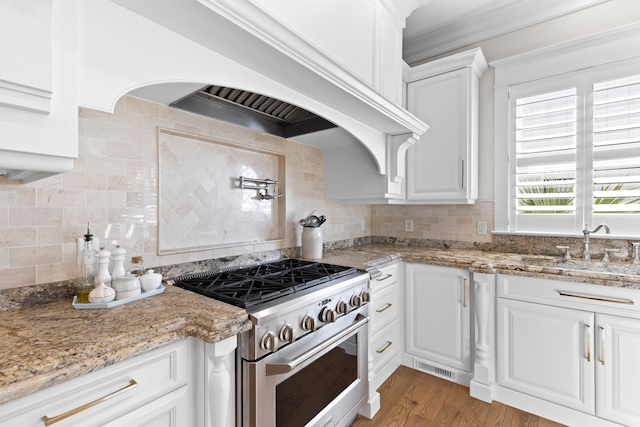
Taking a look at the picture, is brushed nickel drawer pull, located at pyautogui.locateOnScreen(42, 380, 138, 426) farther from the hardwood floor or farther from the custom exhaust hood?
the hardwood floor

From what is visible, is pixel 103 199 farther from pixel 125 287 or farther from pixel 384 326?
pixel 384 326

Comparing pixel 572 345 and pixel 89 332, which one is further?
pixel 572 345

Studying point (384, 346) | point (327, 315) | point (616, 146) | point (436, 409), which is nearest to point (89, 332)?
point (327, 315)

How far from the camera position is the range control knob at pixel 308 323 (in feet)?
4.42

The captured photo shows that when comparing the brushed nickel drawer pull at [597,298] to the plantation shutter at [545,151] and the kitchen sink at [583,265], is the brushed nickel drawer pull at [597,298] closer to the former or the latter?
the kitchen sink at [583,265]

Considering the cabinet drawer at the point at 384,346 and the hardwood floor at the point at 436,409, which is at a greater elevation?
the cabinet drawer at the point at 384,346

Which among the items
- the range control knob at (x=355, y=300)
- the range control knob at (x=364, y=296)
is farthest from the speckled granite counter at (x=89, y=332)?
the range control knob at (x=364, y=296)

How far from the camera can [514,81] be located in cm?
245

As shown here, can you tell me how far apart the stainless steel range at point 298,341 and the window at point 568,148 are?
1602 millimetres

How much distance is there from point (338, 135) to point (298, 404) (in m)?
1.63

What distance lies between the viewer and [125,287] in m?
1.15

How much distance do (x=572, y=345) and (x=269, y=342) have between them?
181 cm

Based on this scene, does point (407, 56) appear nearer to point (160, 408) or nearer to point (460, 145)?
point (460, 145)

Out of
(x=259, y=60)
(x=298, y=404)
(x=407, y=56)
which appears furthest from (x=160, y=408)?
(x=407, y=56)
